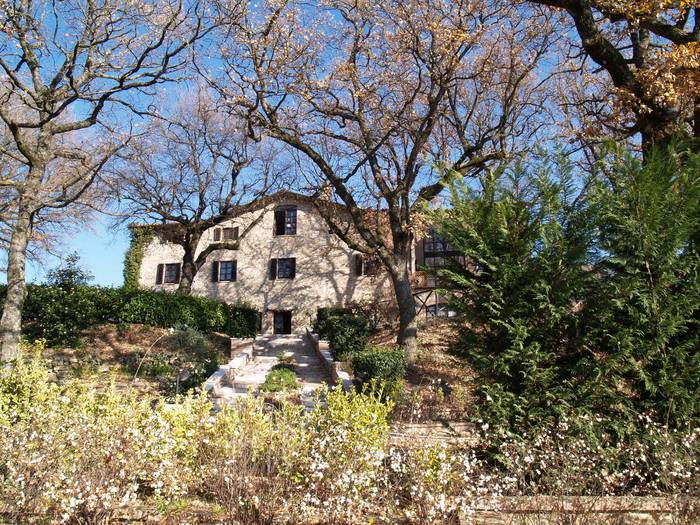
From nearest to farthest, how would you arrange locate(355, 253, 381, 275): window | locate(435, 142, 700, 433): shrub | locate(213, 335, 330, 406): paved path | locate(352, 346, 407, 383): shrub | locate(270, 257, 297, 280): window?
1. locate(435, 142, 700, 433): shrub
2. locate(352, 346, 407, 383): shrub
3. locate(213, 335, 330, 406): paved path
4. locate(355, 253, 381, 275): window
5. locate(270, 257, 297, 280): window

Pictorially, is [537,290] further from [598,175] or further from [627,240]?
[598,175]

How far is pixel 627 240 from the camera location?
4.95m

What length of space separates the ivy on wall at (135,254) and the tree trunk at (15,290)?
714 inches

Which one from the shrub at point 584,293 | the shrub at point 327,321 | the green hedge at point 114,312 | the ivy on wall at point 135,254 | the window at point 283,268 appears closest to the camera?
the shrub at point 584,293

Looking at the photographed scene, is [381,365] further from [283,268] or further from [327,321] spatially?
[283,268]

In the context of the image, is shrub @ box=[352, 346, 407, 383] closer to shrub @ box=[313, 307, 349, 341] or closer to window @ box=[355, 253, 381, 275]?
shrub @ box=[313, 307, 349, 341]

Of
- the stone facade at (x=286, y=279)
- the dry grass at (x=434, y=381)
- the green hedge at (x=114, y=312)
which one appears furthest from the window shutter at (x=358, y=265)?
the dry grass at (x=434, y=381)

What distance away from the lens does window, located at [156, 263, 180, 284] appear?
29.1 metres

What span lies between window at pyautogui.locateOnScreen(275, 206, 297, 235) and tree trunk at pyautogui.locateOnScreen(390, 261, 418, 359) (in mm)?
15372

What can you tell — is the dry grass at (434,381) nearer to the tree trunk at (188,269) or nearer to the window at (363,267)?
the window at (363,267)

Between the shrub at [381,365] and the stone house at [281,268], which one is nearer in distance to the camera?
the shrub at [381,365]

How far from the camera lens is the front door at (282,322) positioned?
88.9 ft

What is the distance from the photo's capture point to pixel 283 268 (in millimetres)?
27875

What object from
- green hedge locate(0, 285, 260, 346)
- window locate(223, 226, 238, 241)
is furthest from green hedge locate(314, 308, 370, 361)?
window locate(223, 226, 238, 241)
